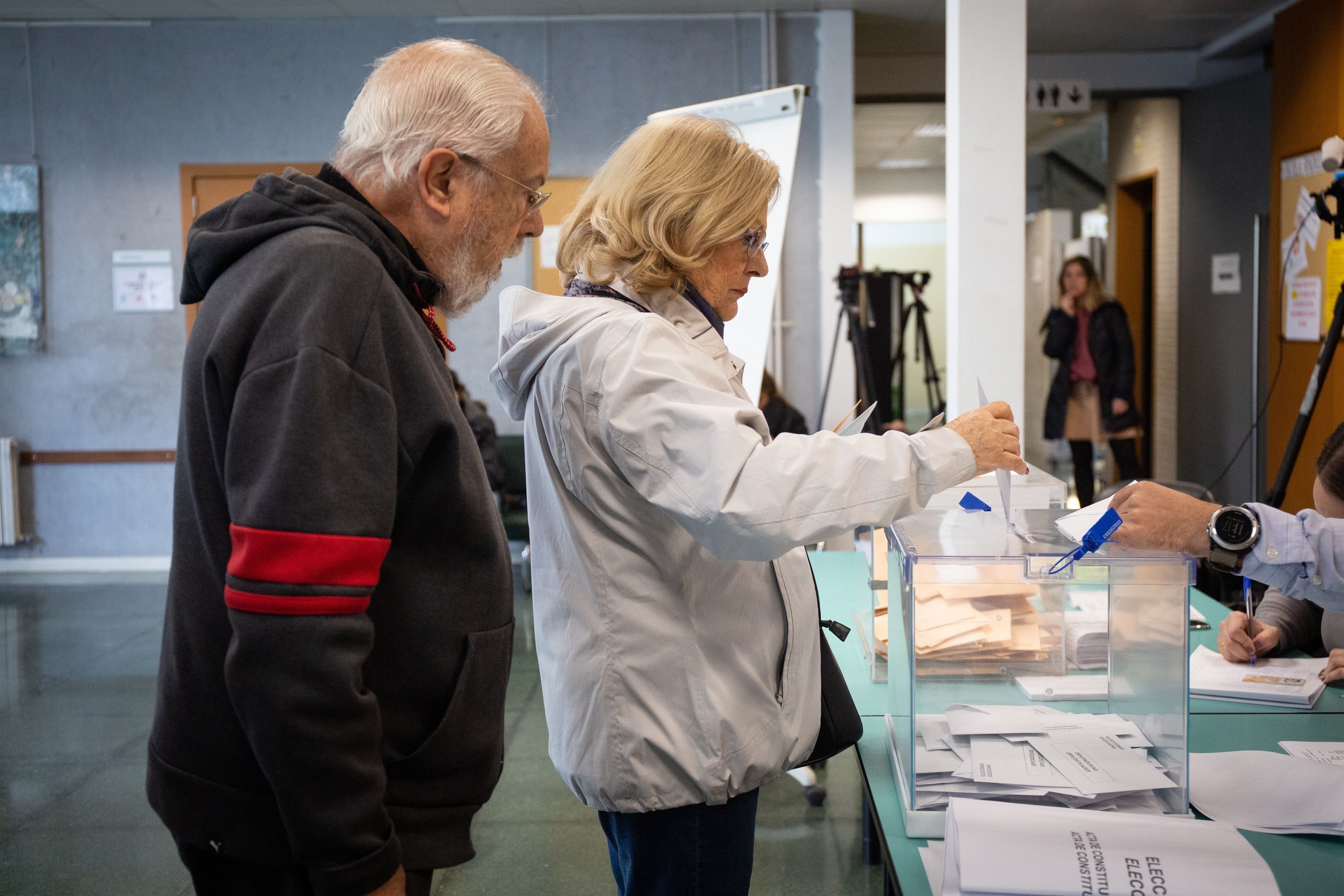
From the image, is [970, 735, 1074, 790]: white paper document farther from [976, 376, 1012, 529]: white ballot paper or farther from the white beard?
the white beard

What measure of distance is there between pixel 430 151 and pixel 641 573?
52 centimetres

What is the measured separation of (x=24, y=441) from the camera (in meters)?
6.12

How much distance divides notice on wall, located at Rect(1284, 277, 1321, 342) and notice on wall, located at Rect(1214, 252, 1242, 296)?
1090 mm

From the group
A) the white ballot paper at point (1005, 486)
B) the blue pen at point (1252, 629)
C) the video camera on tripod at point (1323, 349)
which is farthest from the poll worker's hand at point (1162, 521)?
the video camera on tripod at point (1323, 349)

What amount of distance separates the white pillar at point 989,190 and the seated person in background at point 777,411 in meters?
1.24

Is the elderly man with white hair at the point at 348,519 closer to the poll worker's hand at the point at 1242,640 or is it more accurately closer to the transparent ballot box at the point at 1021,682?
the transparent ballot box at the point at 1021,682

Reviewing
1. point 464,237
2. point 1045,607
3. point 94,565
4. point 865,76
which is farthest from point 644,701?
point 865,76

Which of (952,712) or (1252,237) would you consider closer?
(952,712)

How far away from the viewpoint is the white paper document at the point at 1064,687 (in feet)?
5.03

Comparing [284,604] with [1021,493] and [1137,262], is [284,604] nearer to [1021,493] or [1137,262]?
[1021,493]

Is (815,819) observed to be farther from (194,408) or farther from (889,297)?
(889,297)

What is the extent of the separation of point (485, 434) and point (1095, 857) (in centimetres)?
412

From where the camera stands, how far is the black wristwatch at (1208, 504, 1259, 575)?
1.30 m

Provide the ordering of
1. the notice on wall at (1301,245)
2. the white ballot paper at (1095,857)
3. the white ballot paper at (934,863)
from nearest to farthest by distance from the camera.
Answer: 1. the white ballot paper at (1095,857)
2. the white ballot paper at (934,863)
3. the notice on wall at (1301,245)
